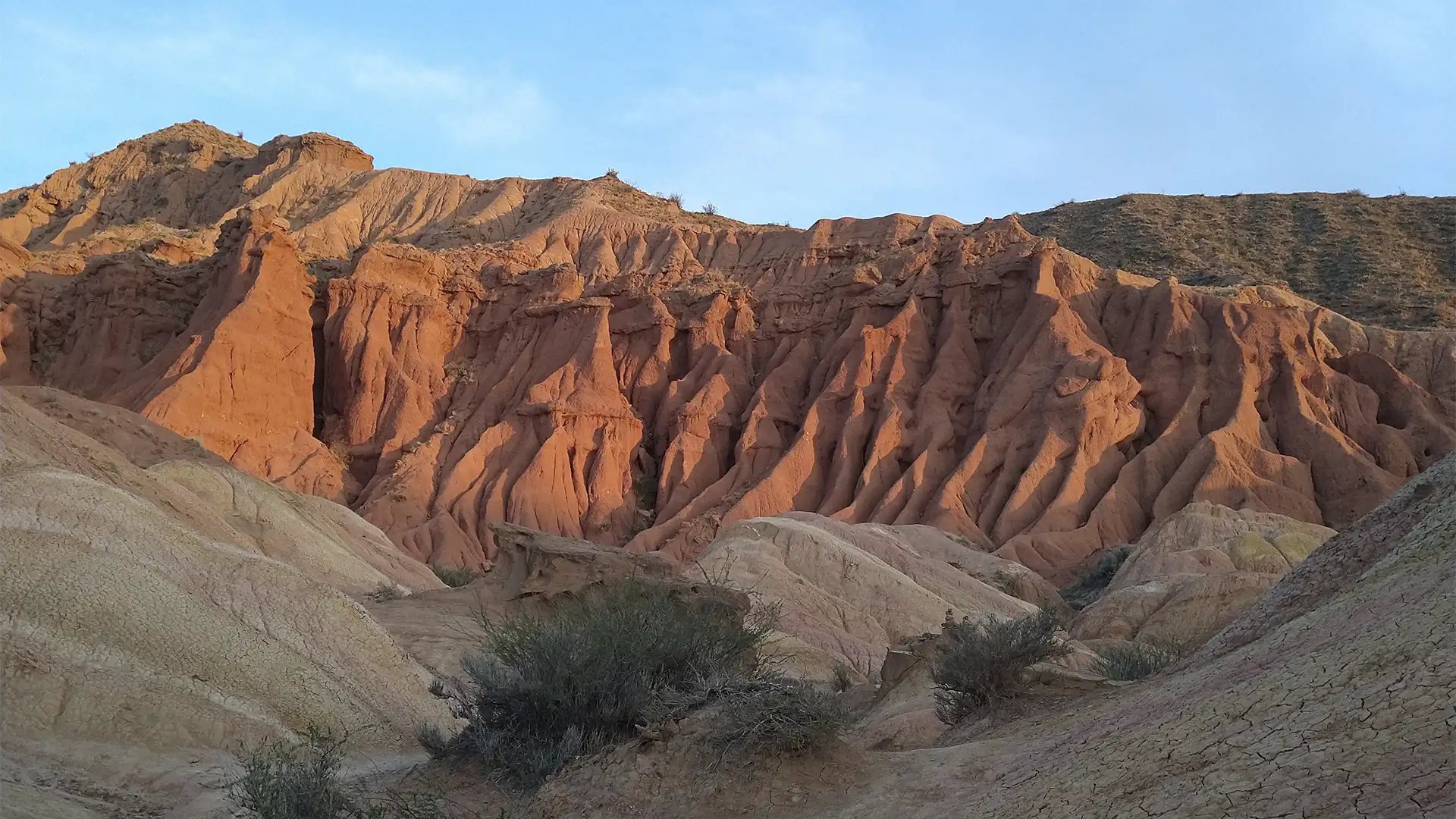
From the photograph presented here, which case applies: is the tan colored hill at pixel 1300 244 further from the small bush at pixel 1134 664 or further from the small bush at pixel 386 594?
the small bush at pixel 386 594

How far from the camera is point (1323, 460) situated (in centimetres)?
3331

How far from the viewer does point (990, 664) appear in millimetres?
9570

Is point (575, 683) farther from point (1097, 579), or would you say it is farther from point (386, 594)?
point (1097, 579)

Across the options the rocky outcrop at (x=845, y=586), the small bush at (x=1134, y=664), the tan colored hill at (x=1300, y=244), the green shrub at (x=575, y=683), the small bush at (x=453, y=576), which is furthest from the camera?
the tan colored hill at (x=1300, y=244)

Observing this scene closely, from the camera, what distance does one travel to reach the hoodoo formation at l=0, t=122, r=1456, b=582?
3447 cm

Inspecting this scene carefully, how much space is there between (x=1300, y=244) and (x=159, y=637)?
58746 millimetres

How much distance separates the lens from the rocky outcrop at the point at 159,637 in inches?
363

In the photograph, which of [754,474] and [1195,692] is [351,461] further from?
[1195,692]

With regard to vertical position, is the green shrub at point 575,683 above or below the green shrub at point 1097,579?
above

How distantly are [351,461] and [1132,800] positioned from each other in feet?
124

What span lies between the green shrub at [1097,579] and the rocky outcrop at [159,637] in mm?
18697

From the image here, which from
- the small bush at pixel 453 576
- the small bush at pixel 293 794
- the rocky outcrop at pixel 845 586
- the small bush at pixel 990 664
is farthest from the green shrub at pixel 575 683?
the small bush at pixel 453 576

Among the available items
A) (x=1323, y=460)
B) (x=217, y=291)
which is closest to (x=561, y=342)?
(x=217, y=291)

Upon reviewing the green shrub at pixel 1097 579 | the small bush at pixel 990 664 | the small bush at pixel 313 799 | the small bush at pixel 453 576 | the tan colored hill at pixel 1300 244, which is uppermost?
the tan colored hill at pixel 1300 244
